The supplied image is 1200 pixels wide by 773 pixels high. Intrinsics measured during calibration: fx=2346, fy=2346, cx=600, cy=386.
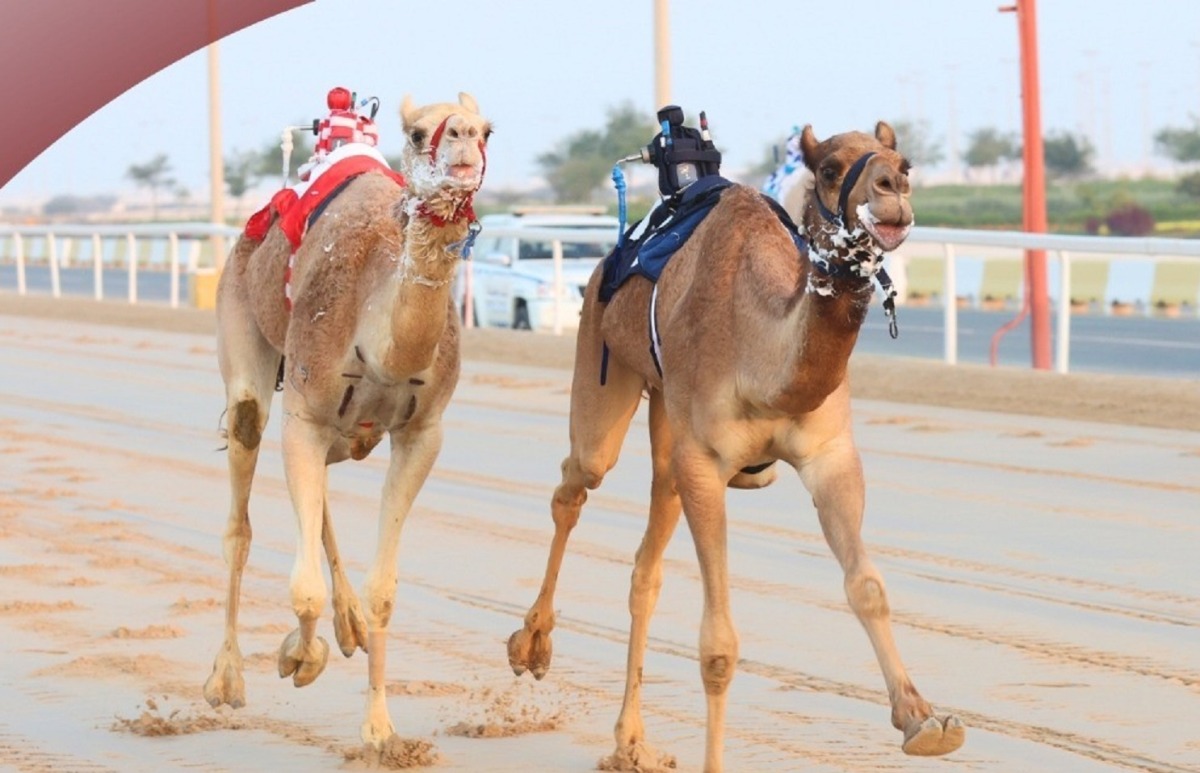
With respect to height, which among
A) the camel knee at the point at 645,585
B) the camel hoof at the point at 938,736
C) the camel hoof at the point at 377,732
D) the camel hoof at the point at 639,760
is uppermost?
the camel knee at the point at 645,585

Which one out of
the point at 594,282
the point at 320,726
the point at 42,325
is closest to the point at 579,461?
the point at 594,282

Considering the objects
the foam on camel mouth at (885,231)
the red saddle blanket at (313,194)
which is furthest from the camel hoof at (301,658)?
the foam on camel mouth at (885,231)

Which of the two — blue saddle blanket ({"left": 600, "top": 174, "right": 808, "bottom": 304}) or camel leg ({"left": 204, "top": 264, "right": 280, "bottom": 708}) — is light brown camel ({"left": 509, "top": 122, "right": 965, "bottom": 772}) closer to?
blue saddle blanket ({"left": 600, "top": 174, "right": 808, "bottom": 304})

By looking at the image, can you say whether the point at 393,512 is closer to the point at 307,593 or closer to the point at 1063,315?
the point at 307,593

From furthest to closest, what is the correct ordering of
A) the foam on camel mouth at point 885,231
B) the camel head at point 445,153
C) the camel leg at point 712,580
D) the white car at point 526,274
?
the white car at point 526,274, the camel leg at point 712,580, the camel head at point 445,153, the foam on camel mouth at point 885,231

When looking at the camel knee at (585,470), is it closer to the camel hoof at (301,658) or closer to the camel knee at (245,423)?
the camel hoof at (301,658)

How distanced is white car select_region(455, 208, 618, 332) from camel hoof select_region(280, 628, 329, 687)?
16946mm

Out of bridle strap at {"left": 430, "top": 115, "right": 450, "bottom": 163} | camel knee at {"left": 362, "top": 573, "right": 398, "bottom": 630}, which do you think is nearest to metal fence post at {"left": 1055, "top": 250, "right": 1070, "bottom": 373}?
camel knee at {"left": 362, "top": 573, "right": 398, "bottom": 630}

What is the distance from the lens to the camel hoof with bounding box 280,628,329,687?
765 centimetres

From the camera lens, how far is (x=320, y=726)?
7703mm

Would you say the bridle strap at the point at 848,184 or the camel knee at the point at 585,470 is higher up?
the bridle strap at the point at 848,184

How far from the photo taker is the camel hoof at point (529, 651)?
7781 millimetres

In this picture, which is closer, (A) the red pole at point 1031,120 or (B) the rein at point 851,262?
(B) the rein at point 851,262

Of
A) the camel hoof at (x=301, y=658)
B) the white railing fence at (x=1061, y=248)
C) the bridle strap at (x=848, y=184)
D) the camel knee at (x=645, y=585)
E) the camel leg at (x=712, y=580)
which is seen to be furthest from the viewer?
the white railing fence at (x=1061, y=248)
